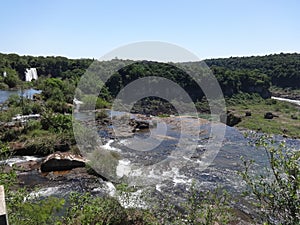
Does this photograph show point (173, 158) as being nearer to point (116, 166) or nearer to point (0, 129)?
point (116, 166)

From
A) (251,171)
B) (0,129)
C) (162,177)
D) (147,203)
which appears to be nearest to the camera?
(147,203)

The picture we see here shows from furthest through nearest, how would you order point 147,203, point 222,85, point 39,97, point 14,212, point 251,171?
point 222,85, point 39,97, point 251,171, point 147,203, point 14,212

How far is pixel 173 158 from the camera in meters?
18.5

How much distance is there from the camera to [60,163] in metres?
15.5

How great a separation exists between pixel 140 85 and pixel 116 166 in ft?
83.9

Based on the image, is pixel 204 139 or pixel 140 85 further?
pixel 140 85

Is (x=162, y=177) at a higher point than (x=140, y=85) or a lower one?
lower

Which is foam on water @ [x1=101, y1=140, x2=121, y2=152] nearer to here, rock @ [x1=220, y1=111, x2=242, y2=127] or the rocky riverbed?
the rocky riverbed

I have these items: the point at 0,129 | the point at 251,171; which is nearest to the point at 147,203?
the point at 251,171

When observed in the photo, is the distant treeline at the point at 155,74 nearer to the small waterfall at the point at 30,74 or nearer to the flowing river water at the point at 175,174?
the small waterfall at the point at 30,74

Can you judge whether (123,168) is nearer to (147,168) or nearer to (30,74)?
(147,168)

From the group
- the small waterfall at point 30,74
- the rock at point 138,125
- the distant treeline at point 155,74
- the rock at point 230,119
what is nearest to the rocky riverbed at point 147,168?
the rock at point 138,125

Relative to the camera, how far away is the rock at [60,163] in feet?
50.3

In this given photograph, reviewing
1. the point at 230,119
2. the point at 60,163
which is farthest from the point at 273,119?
the point at 60,163
